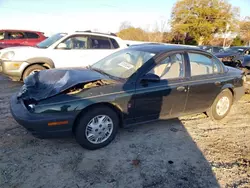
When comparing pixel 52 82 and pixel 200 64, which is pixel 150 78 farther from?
pixel 52 82

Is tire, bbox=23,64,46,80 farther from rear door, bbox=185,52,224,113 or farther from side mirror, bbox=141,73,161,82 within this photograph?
rear door, bbox=185,52,224,113

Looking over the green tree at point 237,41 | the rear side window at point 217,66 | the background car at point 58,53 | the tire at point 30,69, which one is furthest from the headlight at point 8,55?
the green tree at point 237,41

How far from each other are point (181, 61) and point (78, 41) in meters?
3.99

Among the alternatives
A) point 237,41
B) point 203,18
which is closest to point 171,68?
point 203,18

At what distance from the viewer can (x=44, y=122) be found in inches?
107

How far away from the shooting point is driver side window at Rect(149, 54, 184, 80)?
3.53 metres

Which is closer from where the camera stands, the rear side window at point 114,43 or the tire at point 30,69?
the tire at point 30,69

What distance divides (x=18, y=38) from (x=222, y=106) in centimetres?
1022

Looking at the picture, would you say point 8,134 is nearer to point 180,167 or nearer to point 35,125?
point 35,125

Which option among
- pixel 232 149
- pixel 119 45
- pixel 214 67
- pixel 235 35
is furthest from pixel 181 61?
pixel 235 35

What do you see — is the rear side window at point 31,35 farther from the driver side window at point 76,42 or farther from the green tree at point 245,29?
the green tree at point 245,29

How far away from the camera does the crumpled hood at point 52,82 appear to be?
2.94 m

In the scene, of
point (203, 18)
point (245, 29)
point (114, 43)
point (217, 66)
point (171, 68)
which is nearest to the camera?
point (171, 68)

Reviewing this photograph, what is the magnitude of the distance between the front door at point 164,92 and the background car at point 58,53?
3.77 m
